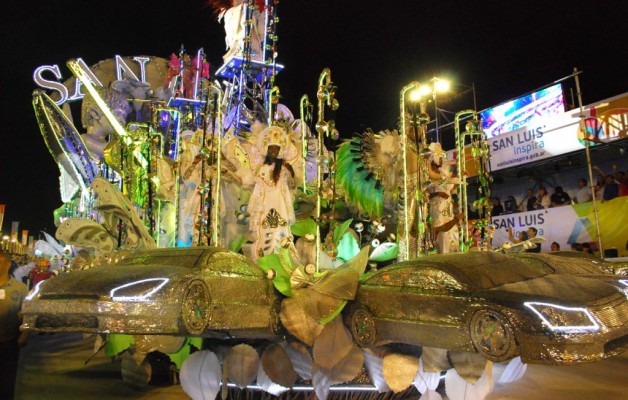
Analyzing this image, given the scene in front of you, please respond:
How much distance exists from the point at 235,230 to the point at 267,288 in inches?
182

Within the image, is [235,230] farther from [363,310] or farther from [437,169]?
[363,310]

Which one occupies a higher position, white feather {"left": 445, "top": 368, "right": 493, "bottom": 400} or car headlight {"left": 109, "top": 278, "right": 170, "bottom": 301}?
car headlight {"left": 109, "top": 278, "right": 170, "bottom": 301}

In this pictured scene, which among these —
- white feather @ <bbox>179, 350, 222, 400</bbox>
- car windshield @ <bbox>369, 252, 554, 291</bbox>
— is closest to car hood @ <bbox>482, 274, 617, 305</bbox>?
car windshield @ <bbox>369, 252, 554, 291</bbox>

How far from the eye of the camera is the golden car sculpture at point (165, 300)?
3564 millimetres

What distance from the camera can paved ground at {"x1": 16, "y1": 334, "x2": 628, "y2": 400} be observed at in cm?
491

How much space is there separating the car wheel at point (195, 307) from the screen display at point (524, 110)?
11.9 meters

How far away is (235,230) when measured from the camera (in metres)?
8.98

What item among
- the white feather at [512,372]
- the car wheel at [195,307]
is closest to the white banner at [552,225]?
the white feather at [512,372]

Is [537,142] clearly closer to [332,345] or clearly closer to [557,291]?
[557,291]

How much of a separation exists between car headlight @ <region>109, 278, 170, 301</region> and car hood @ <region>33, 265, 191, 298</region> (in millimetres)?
18

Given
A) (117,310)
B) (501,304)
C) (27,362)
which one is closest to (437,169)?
(501,304)

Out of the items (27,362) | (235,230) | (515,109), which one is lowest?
(27,362)

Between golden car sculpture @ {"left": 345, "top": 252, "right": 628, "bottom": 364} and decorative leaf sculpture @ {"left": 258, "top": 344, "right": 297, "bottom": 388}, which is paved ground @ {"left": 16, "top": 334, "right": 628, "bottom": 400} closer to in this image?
decorative leaf sculpture @ {"left": 258, "top": 344, "right": 297, "bottom": 388}

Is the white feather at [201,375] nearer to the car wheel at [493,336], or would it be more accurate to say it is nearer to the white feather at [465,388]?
the white feather at [465,388]
